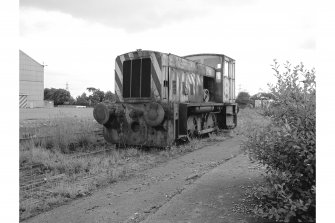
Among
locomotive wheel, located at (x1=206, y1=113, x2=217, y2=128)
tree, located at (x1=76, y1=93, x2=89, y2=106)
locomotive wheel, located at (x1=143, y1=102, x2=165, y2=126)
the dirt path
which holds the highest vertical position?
tree, located at (x1=76, y1=93, x2=89, y2=106)

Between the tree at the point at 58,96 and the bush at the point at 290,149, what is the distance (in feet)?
235

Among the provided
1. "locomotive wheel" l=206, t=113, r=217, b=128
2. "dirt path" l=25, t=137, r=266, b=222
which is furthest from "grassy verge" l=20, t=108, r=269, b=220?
"locomotive wheel" l=206, t=113, r=217, b=128

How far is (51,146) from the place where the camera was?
8.84 meters

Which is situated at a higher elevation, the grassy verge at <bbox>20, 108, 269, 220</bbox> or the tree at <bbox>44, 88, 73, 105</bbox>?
the tree at <bbox>44, 88, 73, 105</bbox>

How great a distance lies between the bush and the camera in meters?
2.55

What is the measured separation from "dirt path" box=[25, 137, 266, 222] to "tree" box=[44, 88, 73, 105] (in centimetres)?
6921

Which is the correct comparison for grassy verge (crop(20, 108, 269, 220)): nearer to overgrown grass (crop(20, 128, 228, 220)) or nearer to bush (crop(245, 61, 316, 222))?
overgrown grass (crop(20, 128, 228, 220))

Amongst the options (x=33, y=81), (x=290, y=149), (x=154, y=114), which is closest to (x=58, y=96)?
(x=33, y=81)

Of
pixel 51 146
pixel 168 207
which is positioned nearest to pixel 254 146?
pixel 168 207

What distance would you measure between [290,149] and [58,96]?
75.5 metres

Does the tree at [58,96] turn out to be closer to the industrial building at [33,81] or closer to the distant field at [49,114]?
the industrial building at [33,81]

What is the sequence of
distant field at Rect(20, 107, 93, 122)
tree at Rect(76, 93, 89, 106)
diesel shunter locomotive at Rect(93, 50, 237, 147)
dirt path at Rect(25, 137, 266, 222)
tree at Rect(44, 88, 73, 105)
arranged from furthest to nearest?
1. tree at Rect(44, 88, 73, 105)
2. tree at Rect(76, 93, 89, 106)
3. distant field at Rect(20, 107, 93, 122)
4. diesel shunter locomotive at Rect(93, 50, 237, 147)
5. dirt path at Rect(25, 137, 266, 222)

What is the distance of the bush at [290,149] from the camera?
2549 millimetres

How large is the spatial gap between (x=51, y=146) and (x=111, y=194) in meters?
5.10
